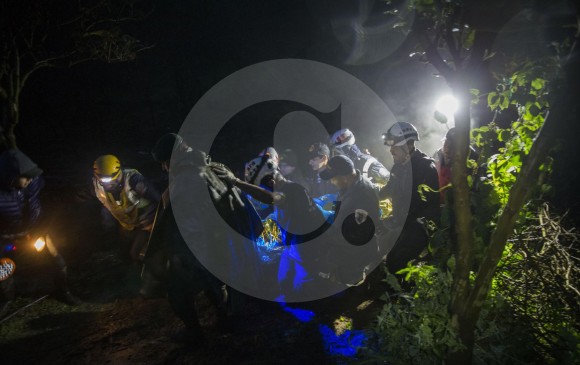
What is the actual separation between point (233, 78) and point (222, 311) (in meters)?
17.1

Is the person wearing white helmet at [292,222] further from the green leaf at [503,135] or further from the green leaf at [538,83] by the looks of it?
the green leaf at [538,83]

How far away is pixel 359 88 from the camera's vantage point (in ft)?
64.7

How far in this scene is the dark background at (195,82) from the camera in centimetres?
1446

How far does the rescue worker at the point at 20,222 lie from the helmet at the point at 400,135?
5.84 m

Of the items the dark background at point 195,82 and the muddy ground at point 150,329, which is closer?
the muddy ground at point 150,329

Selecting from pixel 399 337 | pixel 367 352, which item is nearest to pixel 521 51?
pixel 399 337

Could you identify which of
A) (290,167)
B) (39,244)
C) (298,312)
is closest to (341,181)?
(298,312)

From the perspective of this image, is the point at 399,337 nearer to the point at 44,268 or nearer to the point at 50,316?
the point at 50,316

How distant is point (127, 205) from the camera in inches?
187

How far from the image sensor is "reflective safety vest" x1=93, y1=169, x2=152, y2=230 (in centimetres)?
475

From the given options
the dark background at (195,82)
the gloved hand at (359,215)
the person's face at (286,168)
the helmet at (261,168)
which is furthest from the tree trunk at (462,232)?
the dark background at (195,82)

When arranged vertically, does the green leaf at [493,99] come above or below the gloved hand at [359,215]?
above

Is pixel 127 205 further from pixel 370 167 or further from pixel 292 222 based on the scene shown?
pixel 370 167

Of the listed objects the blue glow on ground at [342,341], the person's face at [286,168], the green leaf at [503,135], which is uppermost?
the person's face at [286,168]
